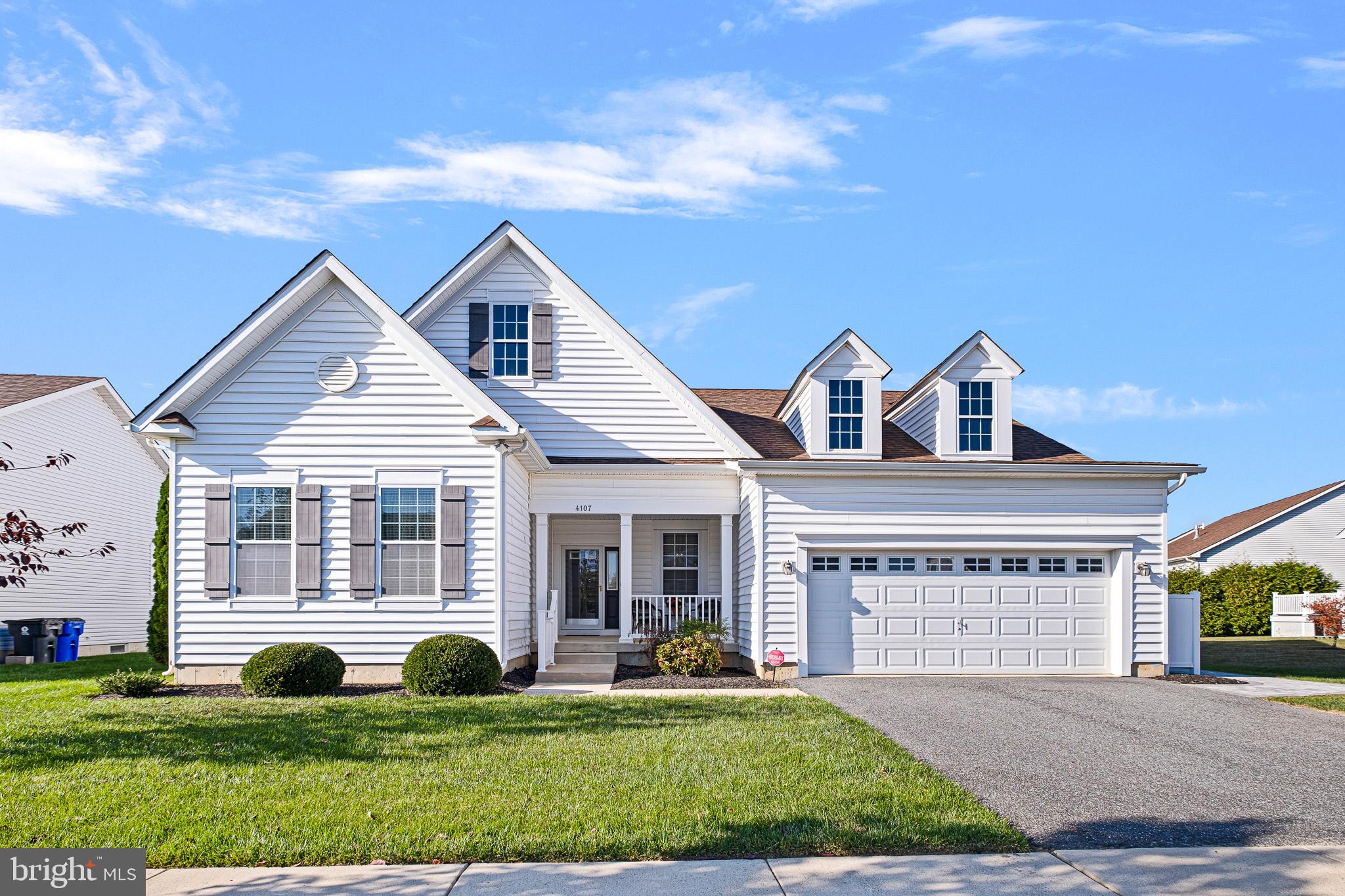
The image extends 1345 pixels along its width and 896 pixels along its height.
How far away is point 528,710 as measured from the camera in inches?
457

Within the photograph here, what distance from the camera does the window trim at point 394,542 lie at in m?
14.8

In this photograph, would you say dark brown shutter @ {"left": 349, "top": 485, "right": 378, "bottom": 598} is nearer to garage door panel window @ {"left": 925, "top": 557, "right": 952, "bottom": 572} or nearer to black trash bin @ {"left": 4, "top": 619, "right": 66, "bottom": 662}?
Answer: garage door panel window @ {"left": 925, "top": 557, "right": 952, "bottom": 572}

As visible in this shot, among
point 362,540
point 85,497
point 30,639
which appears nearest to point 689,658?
point 362,540

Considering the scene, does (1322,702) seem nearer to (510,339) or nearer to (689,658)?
(689,658)

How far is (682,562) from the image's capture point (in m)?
19.4

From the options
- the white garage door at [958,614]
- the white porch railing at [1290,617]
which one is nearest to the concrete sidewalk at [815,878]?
the white garage door at [958,614]

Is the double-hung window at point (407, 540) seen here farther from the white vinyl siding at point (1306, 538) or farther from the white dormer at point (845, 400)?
the white vinyl siding at point (1306, 538)

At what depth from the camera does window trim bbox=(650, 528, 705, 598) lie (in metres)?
19.2

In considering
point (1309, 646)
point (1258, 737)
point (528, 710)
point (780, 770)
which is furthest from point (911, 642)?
point (1309, 646)

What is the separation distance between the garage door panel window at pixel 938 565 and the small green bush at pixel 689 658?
3863mm

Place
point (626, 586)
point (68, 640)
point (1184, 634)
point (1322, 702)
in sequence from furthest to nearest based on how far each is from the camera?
point (68, 640)
point (626, 586)
point (1184, 634)
point (1322, 702)

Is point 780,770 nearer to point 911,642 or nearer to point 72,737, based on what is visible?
point 72,737

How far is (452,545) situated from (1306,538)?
3422 centimetres

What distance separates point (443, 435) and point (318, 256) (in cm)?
323
